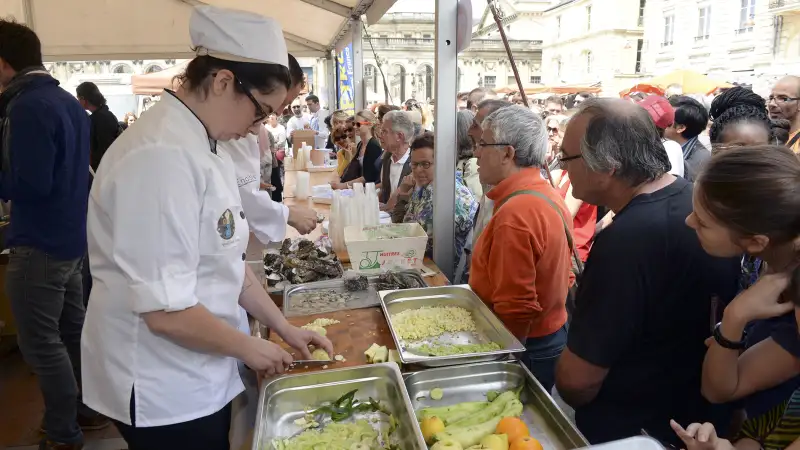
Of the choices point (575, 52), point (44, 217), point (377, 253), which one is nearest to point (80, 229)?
point (44, 217)

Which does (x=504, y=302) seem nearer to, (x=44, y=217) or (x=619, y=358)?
(x=619, y=358)

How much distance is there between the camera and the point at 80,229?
98.9 inches

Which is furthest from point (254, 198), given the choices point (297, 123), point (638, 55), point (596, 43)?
point (638, 55)

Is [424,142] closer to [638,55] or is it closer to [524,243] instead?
[524,243]

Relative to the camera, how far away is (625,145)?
4.47 ft

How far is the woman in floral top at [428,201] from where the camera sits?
9.29 feet

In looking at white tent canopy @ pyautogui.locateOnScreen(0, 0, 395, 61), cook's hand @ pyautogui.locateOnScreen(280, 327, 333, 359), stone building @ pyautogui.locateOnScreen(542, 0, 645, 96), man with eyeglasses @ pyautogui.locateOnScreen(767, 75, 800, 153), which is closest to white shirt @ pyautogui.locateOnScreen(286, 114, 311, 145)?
white tent canopy @ pyautogui.locateOnScreen(0, 0, 395, 61)

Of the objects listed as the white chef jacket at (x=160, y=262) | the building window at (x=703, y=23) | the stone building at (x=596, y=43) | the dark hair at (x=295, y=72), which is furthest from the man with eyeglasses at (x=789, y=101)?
the stone building at (x=596, y=43)

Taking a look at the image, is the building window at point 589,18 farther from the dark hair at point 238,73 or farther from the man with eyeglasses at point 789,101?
the dark hair at point 238,73

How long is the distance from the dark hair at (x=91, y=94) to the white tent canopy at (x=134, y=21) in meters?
0.75

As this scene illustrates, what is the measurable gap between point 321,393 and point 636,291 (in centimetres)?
88

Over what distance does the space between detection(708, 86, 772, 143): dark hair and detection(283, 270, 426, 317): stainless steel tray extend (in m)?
2.23

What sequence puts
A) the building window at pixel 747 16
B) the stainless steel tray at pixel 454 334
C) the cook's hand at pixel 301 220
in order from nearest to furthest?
1. the stainless steel tray at pixel 454 334
2. the cook's hand at pixel 301 220
3. the building window at pixel 747 16

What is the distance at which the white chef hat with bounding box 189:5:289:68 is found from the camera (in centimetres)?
121
